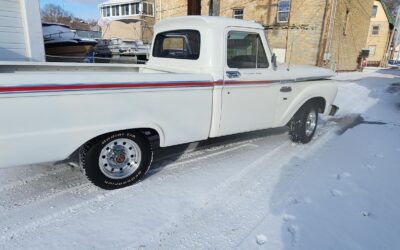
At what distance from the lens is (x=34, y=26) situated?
8664 millimetres

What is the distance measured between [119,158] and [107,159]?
0.14 m

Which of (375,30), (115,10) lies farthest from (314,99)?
(375,30)

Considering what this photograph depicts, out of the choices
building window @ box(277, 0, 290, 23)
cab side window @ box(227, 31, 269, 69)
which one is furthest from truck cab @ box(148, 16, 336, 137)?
building window @ box(277, 0, 290, 23)

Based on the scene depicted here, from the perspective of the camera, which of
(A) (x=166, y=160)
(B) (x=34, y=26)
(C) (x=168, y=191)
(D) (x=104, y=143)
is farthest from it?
(B) (x=34, y=26)

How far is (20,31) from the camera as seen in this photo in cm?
862

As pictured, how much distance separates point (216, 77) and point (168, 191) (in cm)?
156

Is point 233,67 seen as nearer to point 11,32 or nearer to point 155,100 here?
point 155,100

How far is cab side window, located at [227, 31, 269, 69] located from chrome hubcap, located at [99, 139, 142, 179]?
66.7 inches

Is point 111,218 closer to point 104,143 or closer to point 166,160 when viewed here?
point 104,143

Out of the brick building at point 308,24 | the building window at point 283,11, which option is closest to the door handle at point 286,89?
the brick building at point 308,24

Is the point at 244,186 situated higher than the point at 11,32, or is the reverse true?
the point at 11,32

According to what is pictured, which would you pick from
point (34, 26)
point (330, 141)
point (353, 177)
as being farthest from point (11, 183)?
point (34, 26)

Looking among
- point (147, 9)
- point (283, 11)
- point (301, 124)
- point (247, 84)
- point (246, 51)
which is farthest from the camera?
point (147, 9)

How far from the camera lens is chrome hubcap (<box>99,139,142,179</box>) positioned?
3.45 metres
